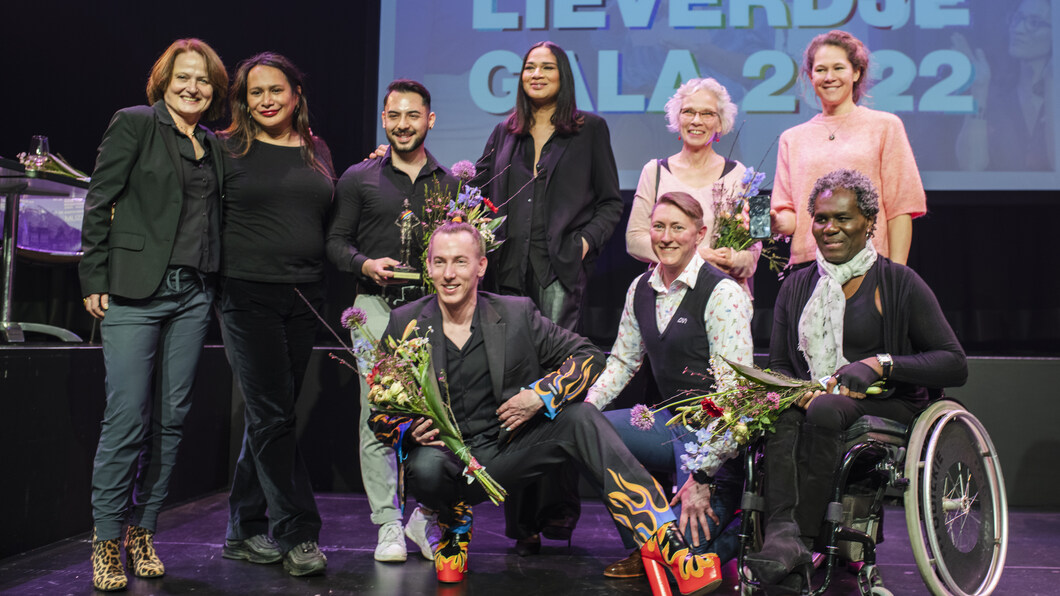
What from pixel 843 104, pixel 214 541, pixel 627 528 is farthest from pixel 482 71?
pixel 627 528

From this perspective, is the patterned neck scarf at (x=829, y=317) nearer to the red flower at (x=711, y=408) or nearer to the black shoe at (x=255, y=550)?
the red flower at (x=711, y=408)

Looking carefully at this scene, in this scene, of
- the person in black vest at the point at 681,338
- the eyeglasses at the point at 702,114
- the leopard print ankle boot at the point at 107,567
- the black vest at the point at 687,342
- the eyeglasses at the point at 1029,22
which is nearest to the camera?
the leopard print ankle boot at the point at 107,567

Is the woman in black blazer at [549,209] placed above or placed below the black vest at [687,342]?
above

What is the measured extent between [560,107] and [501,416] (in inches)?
46.5

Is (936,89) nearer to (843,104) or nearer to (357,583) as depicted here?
(843,104)

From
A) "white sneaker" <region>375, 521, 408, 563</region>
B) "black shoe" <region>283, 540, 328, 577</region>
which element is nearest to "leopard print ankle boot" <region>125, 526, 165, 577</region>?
"black shoe" <region>283, 540, 328, 577</region>

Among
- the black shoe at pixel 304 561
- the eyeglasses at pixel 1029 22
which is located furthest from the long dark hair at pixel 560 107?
the eyeglasses at pixel 1029 22

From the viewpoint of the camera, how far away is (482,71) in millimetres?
5152

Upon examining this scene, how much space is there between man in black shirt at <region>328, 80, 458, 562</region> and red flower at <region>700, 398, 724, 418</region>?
3.67ft

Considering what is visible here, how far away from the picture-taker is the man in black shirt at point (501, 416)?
237 centimetres

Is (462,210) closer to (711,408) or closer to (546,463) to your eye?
(546,463)

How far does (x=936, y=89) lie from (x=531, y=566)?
368 cm

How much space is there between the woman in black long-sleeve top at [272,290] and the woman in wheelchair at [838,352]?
1.46 metres

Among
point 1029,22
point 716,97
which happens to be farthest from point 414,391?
point 1029,22
